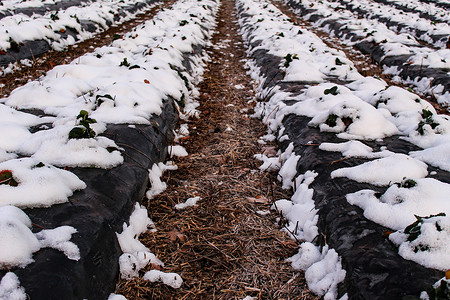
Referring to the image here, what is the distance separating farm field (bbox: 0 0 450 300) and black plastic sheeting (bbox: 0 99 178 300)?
0.03ft

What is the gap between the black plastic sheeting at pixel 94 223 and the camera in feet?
5.04

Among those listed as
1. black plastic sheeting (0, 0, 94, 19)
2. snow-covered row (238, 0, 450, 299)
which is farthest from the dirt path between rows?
black plastic sheeting (0, 0, 94, 19)

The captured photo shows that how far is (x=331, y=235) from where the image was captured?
2.18 metres

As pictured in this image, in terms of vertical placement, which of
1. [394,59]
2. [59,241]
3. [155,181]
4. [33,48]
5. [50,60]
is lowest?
[155,181]

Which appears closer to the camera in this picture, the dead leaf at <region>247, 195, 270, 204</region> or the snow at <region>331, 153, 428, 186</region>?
the snow at <region>331, 153, 428, 186</region>

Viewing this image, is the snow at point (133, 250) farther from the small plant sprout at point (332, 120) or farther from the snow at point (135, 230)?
the small plant sprout at point (332, 120)

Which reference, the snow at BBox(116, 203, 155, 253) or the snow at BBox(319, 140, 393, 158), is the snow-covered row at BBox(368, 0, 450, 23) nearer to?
the snow at BBox(319, 140, 393, 158)

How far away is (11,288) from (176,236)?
130 centimetres

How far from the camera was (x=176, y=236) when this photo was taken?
2535mm

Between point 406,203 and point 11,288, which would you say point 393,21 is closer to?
point 406,203

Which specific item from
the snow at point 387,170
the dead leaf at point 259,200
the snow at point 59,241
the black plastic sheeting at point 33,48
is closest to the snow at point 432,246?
the snow at point 387,170

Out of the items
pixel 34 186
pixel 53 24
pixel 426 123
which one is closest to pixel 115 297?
pixel 34 186

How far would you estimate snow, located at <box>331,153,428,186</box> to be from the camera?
2.39 metres

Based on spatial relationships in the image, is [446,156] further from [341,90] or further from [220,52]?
[220,52]
